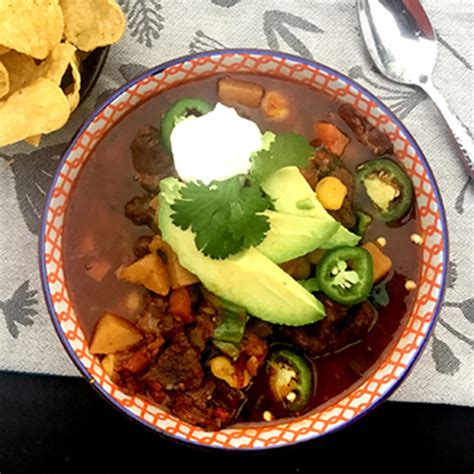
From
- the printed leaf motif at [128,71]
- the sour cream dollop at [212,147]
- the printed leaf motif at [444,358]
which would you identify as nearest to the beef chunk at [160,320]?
the sour cream dollop at [212,147]

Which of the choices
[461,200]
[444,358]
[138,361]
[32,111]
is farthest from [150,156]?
[444,358]

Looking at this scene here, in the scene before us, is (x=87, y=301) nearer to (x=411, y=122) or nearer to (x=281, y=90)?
(x=281, y=90)

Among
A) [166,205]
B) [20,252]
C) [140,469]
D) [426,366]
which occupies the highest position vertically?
[166,205]

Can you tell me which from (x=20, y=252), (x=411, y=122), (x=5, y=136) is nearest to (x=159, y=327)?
(x=20, y=252)

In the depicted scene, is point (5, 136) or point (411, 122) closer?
point (5, 136)

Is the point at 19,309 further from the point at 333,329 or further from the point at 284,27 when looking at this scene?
the point at 284,27

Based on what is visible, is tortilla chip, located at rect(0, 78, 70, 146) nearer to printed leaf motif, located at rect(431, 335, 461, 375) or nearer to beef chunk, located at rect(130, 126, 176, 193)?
beef chunk, located at rect(130, 126, 176, 193)

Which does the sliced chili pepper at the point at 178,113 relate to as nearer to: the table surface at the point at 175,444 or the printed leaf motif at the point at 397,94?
the printed leaf motif at the point at 397,94
